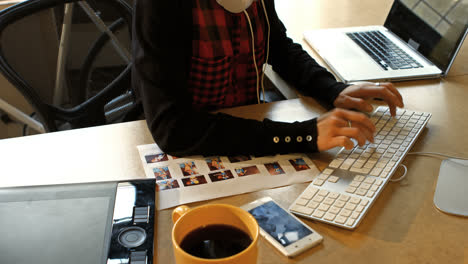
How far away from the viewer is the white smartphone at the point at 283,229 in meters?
0.72

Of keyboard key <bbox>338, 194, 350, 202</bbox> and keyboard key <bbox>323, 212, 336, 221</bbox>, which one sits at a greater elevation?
keyboard key <bbox>323, 212, 336, 221</bbox>

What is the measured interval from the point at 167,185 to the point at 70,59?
70 cm

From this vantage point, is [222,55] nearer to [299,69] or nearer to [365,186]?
[299,69]

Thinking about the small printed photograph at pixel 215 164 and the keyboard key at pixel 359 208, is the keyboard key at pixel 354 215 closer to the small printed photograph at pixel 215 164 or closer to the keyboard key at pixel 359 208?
the keyboard key at pixel 359 208

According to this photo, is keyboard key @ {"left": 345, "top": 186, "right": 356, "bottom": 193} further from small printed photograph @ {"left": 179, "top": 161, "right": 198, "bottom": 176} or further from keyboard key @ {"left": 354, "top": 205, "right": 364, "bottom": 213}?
small printed photograph @ {"left": 179, "top": 161, "right": 198, "bottom": 176}

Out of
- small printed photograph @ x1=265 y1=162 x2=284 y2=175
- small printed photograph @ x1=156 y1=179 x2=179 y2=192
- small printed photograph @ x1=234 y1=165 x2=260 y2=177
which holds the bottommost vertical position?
small printed photograph @ x1=265 y1=162 x2=284 y2=175

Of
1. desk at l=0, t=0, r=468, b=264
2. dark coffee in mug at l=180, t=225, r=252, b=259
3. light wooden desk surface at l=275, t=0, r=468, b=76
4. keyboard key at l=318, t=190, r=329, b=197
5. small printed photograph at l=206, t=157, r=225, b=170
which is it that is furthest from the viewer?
light wooden desk surface at l=275, t=0, r=468, b=76

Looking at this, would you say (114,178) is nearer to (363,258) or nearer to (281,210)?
(281,210)

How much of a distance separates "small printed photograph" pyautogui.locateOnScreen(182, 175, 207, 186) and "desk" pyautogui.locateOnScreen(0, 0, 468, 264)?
0.06 metres

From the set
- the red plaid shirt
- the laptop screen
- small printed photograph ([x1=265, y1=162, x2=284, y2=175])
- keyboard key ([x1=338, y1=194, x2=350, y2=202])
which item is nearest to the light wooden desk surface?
the laptop screen

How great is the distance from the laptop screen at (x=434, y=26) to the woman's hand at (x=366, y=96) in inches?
12.0

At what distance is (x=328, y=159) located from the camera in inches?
37.9

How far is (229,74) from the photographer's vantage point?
1203 mm

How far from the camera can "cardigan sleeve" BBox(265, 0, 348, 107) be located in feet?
3.87
